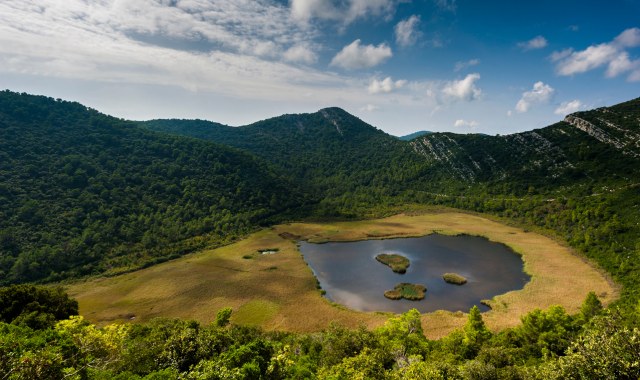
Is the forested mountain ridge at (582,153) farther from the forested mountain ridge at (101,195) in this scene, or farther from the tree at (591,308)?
the forested mountain ridge at (101,195)

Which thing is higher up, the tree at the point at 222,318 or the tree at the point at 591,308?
the tree at the point at 591,308

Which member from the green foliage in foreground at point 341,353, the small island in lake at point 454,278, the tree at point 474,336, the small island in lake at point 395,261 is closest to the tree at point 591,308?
the green foliage in foreground at point 341,353

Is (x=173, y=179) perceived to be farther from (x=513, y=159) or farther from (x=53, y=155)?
(x=513, y=159)

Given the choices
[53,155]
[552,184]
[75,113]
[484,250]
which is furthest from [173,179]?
[552,184]

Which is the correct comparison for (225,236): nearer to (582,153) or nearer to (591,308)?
(591,308)

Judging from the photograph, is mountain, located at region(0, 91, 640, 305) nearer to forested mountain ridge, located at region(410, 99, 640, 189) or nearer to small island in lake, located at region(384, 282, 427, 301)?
Result: forested mountain ridge, located at region(410, 99, 640, 189)

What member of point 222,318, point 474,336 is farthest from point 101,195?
point 474,336

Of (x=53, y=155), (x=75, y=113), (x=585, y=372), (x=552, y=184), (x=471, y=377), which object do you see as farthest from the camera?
(x=75, y=113)
